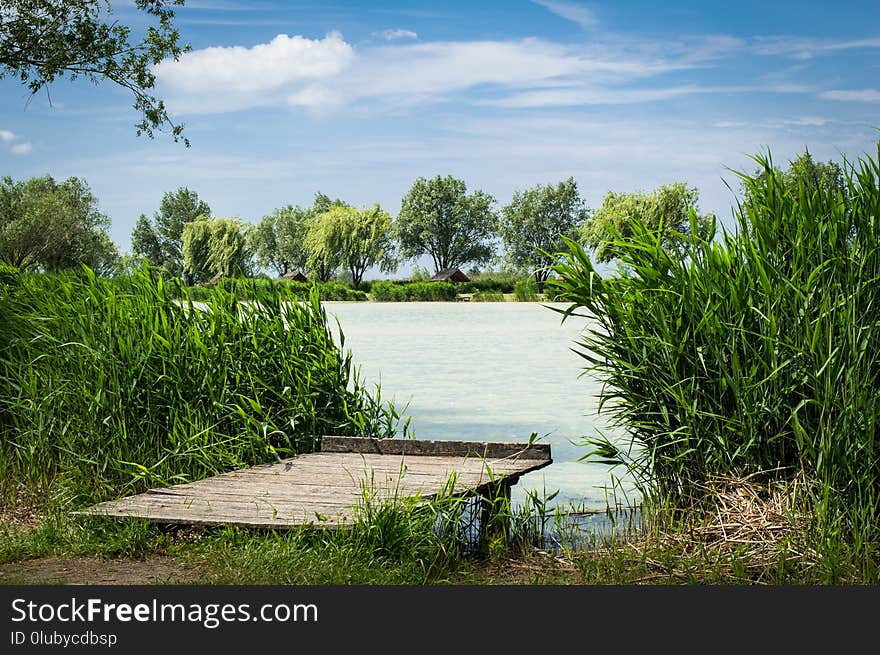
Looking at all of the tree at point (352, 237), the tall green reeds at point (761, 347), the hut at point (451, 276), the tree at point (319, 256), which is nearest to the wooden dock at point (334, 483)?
the tall green reeds at point (761, 347)

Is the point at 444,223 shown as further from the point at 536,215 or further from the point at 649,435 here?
the point at 649,435

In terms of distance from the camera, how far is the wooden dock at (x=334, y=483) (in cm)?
394

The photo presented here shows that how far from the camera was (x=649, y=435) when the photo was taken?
426 cm

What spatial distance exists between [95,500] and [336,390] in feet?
5.05

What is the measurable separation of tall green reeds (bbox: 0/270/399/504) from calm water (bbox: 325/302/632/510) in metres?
0.62

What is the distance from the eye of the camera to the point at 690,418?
399 centimetres

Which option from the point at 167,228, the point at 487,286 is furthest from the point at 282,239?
the point at 487,286

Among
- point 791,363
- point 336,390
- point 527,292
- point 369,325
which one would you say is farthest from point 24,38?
point 527,292

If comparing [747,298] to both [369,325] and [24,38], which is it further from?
[369,325]

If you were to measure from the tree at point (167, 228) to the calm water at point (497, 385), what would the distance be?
207ft

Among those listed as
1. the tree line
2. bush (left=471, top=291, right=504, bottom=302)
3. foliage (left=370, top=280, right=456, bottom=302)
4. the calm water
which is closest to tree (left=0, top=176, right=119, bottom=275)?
the tree line

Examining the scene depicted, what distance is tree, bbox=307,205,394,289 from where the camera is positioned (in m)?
60.0

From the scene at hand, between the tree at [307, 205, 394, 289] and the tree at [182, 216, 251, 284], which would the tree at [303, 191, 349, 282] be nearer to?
the tree at [307, 205, 394, 289]

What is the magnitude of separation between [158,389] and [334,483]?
1.34m
